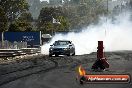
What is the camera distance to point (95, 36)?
5672cm

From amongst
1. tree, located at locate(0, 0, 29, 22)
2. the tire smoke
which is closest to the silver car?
the tire smoke

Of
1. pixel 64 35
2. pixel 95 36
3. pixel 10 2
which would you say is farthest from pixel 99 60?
pixel 10 2

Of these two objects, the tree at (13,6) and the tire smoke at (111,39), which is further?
the tree at (13,6)

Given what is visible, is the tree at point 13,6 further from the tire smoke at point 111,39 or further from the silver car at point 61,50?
the silver car at point 61,50

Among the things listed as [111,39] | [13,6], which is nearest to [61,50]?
[111,39]

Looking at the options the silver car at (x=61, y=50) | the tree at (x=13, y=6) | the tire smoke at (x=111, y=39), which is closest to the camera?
the silver car at (x=61, y=50)

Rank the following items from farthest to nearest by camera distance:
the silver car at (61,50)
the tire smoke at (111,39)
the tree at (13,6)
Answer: the tree at (13,6) < the tire smoke at (111,39) < the silver car at (61,50)

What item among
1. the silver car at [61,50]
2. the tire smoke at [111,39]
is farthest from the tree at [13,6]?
the silver car at [61,50]

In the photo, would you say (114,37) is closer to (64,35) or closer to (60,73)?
(64,35)

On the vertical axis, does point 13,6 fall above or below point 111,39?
above

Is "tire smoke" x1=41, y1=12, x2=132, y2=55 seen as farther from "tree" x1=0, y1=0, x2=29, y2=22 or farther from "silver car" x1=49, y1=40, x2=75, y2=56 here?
"tree" x1=0, y1=0, x2=29, y2=22

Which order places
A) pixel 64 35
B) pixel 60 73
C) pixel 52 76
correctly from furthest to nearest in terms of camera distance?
1. pixel 64 35
2. pixel 60 73
3. pixel 52 76

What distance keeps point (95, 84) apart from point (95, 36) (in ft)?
145

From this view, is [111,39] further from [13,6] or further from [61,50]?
[13,6]
